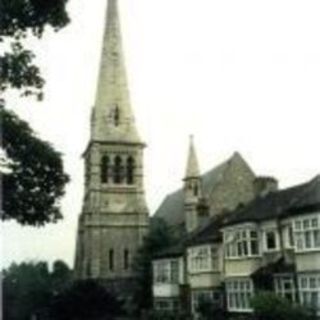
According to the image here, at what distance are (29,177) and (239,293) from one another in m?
31.6

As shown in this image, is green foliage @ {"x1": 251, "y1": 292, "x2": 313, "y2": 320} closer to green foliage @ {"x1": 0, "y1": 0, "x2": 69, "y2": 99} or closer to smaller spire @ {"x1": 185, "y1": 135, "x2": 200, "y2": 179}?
green foliage @ {"x1": 0, "y1": 0, "x2": 69, "y2": 99}

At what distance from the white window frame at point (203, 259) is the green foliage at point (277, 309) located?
15.0m

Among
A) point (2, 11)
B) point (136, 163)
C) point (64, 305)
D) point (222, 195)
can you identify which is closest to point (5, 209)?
point (2, 11)

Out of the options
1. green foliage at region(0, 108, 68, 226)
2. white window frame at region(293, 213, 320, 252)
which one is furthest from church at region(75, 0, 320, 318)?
green foliage at region(0, 108, 68, 226)

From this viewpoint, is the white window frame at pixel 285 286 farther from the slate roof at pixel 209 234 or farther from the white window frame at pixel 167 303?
the white window frame at pixel 167 303

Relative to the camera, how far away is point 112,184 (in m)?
92.9

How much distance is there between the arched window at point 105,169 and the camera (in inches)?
3664

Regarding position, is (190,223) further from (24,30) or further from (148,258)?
(24,30)

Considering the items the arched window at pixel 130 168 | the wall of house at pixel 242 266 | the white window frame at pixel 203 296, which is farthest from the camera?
the arched window at pixel 130 168

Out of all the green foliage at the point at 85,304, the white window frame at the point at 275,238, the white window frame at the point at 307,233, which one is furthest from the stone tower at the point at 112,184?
the white window frame at the point at 307,233

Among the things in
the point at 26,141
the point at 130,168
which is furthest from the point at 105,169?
the point at 26,141

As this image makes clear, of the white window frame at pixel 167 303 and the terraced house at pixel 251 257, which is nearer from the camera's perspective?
the terraced house at pixel 251 257

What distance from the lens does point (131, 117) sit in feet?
312

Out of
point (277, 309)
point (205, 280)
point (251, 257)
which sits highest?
point (251, 257)
